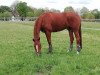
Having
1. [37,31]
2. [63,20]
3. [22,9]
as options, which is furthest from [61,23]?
[22,9]

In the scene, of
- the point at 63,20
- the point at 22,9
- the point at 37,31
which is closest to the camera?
the point at 37,31

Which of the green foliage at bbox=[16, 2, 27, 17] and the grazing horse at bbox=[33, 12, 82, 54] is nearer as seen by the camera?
the grazing horse at bbox=[33, 12, 82, 54]

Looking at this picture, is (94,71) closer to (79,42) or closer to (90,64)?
(90,64)

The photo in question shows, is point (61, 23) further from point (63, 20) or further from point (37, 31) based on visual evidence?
point (37, 31)

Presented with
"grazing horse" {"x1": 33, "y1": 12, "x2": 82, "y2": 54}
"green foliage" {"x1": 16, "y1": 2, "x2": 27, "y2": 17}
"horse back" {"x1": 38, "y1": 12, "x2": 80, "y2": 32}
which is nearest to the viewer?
"grazing horse" {"x1": 33, "y1": 12, "x2": 82, "y2": 54}

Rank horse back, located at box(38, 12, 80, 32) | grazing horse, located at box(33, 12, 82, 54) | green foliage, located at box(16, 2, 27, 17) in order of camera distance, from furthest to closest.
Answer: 1. green foliage, located at box(16, 2, 27, 17)
2. horse back, located at box(38, 12, 80, 32)
3. grazing horse, located at box(33, 12, 82, 54)

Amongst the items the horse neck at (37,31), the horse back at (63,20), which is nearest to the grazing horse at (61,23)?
the horse back at (63,20)

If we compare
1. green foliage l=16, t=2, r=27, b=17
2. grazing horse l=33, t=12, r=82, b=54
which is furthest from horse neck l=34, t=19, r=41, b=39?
green foliage l=16, t=2, r=27, b=17

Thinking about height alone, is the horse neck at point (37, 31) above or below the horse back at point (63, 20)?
below

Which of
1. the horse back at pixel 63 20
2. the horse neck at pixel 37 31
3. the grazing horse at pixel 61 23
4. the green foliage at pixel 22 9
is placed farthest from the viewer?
the green foliage at pixel 22 9

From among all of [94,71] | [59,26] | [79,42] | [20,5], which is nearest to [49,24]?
[59,26]

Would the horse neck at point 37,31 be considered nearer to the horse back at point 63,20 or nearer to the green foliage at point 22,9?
the horse back at point 63,20

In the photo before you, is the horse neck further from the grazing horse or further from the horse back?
the horse back

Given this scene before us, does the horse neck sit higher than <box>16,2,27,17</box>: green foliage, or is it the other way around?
the horse neck
